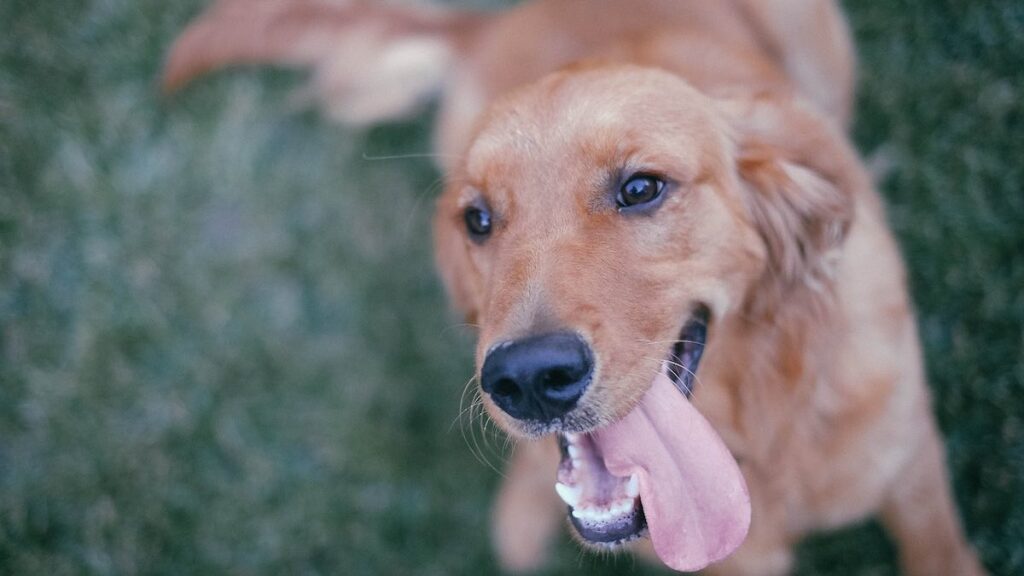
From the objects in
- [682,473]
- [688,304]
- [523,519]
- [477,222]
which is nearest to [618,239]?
[688,304]

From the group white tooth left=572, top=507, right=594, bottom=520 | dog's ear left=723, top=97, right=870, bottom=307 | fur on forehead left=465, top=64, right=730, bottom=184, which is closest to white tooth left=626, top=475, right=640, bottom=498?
white tooth left=572, top=507, right=594, bottom=520

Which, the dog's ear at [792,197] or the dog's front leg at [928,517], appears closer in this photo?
the dog's ear at [792,197]

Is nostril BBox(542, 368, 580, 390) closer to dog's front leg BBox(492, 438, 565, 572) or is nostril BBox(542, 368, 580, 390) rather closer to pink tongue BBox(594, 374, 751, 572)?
pink tongue BBox(594, 374, 751, 572)

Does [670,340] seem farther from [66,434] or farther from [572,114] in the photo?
[66,434]

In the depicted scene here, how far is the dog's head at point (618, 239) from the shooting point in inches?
70.5

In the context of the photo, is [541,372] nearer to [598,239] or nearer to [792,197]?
[598,239]

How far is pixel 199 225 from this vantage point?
4.16 meters

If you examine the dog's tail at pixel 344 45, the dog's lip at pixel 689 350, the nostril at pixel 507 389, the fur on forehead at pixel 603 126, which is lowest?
the dog's lip at pixel 689 350

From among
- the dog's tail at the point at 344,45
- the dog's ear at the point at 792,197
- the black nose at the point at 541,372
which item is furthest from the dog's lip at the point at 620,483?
the dog's tail at the point at 344,45

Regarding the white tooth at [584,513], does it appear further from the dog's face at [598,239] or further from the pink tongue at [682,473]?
the dog's face at [598,239]

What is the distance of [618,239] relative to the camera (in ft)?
6.53

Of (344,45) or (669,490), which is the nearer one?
(669,490)

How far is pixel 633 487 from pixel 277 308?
→ 8.15 feet

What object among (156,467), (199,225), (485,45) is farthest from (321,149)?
(156,467)
